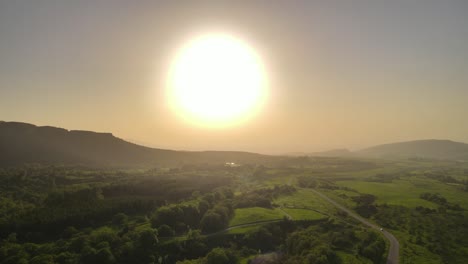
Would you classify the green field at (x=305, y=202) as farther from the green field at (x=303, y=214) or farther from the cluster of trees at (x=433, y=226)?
the cluster of trees at (x=433, y=226)

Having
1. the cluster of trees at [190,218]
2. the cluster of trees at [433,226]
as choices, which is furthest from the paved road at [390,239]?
the cluster of trees at [190,218]

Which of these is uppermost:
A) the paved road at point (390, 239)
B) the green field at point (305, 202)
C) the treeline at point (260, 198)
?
the treeline at point (260, 198)

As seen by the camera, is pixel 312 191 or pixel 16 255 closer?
pixel 16 255

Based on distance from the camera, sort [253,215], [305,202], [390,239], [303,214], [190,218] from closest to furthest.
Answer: [390,239] < [190,218] < [253,215] < [303,214] < [305,202]

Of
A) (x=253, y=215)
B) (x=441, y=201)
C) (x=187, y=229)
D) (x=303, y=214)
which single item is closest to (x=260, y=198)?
(x=303, y=214)

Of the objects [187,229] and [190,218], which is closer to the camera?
[187,229]

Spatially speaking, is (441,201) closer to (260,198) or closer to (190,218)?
(260,198)

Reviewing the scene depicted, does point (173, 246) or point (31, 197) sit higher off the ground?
point (31, 197)

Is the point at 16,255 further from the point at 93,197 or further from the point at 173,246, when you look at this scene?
the point at 93,197

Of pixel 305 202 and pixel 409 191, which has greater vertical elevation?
pixel 409 191

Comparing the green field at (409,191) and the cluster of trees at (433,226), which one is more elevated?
the green field at (409,191)

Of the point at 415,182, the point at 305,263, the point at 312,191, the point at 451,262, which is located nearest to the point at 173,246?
the point at 305,263
